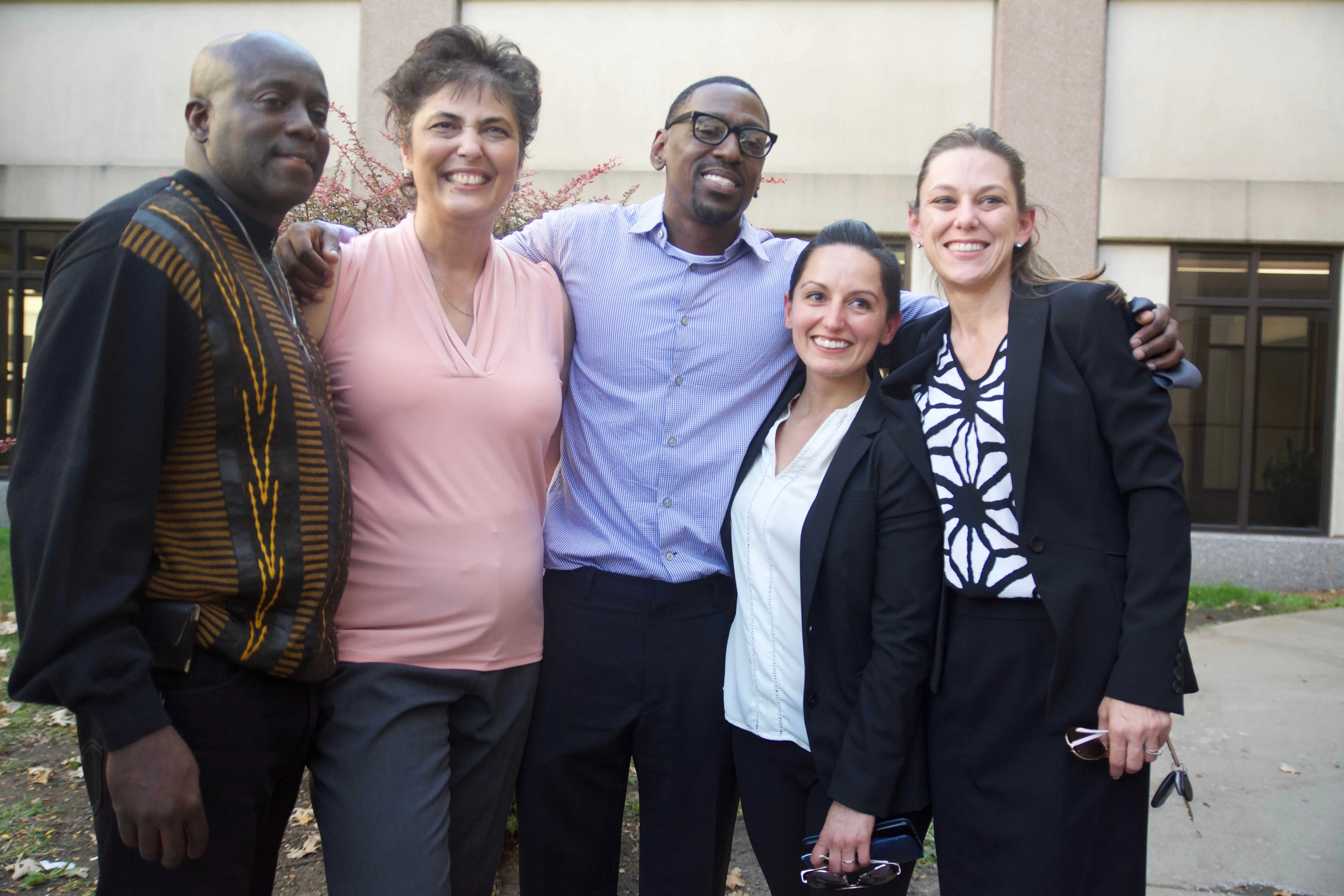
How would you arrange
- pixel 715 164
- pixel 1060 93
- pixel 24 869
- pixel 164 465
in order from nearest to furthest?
pixel 164 465 → pixel 715 164 → pixel 24 869 → pixel 1060 93

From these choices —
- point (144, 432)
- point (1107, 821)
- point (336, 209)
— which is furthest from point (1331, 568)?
point (144, 432)

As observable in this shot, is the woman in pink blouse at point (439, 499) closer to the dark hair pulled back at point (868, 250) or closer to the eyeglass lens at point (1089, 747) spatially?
the dark hair pulled back at point (868, 250)

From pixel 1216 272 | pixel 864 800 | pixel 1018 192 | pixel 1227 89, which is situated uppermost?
pixel 1227 89

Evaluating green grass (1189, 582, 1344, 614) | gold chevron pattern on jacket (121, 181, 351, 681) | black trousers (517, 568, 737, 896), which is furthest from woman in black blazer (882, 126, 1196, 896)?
green grass (1189, 582, 1344, 614)

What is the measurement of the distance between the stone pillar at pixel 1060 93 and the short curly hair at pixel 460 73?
717cm

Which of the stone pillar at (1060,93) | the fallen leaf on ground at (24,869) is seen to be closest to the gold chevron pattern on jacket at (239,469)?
the fallen leaf on ground at (24,869)

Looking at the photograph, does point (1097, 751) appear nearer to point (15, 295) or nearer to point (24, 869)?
point (24, 869)

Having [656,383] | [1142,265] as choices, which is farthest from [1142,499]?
[1142,265]

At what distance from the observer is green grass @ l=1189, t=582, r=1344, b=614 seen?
7801 millimetres

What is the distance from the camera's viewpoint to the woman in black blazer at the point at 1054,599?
207 centimetres

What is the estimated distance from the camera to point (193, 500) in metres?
1.71

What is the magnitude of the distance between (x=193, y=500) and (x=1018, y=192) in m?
2.05

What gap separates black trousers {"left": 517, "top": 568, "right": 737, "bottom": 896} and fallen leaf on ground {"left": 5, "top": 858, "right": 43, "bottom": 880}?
2.09 m

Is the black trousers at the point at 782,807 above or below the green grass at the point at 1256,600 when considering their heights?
above
